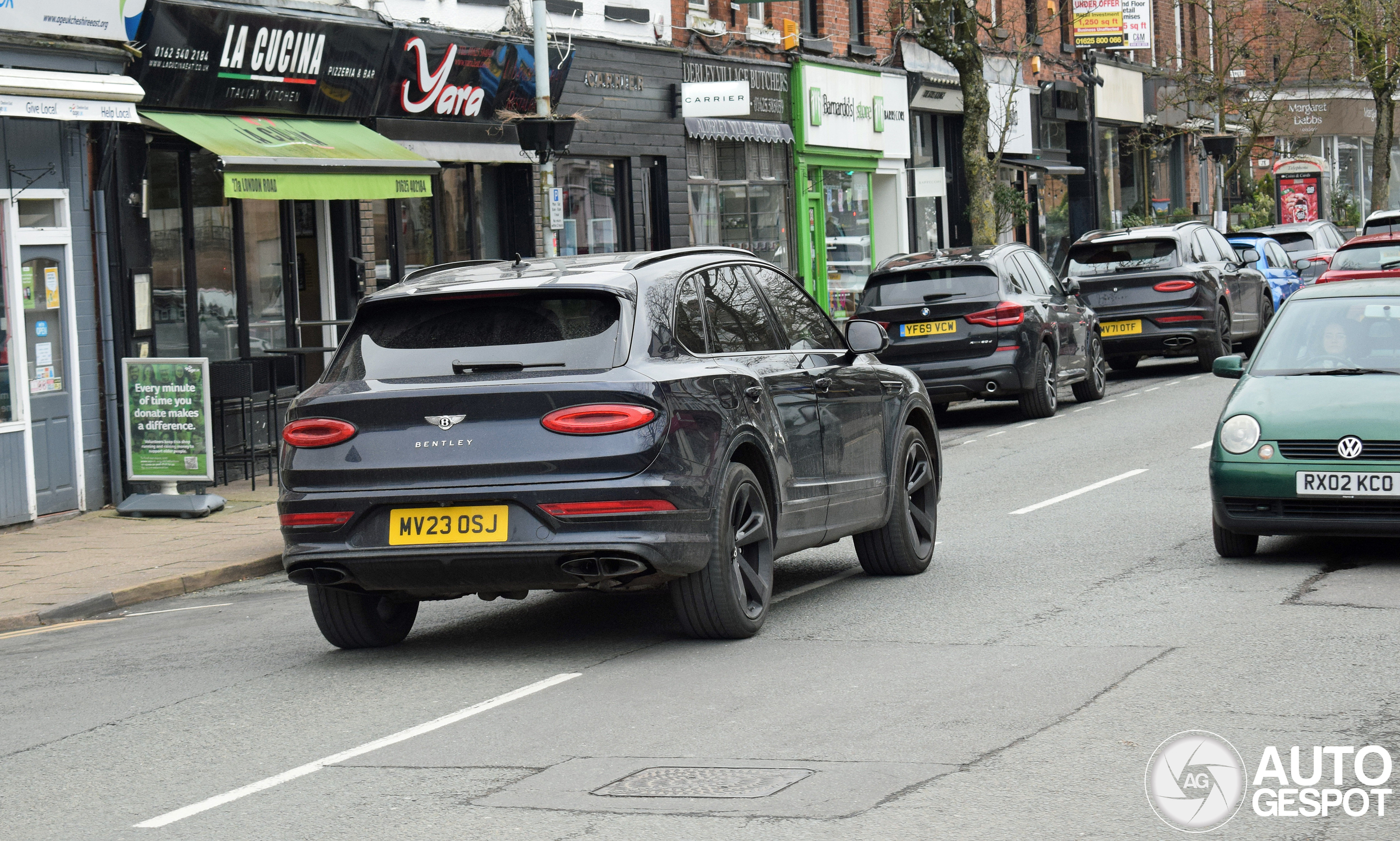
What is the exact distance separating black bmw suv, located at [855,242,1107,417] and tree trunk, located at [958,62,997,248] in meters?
7.84

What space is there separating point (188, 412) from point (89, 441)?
1458 mm

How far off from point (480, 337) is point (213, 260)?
10.5 meters

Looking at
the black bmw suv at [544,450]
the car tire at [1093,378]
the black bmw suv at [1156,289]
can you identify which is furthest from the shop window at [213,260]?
the black bmw suv at [1156,289]

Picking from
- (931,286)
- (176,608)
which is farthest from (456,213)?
(176,608)

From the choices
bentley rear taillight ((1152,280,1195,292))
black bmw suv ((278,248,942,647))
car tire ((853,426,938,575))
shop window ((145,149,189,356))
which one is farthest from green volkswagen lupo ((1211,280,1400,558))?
bentley rear taillight ((1152,280,1195,292))

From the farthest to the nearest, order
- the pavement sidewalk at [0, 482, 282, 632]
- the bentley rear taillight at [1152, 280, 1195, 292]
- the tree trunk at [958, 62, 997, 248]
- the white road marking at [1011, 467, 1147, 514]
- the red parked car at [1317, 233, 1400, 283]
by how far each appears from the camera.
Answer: the tree trunk at [958, 62, 997, 248] → the bentley rear taillight at [1152, 280, 1195, 292] → the red parked car at [1317, 233, 1400, 283] → the white road marking at [1011, 467, 1147, 514] → the pavement sidewalk at [0, 482, 282, 632]

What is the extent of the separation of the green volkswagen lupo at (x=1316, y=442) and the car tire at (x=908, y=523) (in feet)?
5.01

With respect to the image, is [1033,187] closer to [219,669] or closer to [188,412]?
[188,412]

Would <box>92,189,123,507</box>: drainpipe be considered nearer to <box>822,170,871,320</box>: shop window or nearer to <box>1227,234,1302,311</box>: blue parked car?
<box>822,170,871,320</box>: shop window

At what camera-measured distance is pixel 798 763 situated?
19.2ft

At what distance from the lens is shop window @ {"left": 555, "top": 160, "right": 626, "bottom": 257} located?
910 inches

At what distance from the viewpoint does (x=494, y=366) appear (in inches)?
301

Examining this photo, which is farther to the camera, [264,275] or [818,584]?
[264,275]

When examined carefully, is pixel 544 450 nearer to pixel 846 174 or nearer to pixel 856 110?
pixel 856 110
